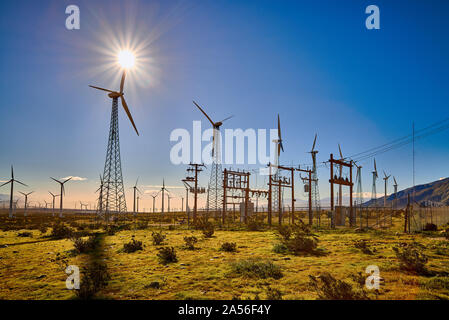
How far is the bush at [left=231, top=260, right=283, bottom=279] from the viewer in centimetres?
896

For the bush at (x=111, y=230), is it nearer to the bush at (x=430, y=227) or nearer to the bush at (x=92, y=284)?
the bush at (x=92, y=284)

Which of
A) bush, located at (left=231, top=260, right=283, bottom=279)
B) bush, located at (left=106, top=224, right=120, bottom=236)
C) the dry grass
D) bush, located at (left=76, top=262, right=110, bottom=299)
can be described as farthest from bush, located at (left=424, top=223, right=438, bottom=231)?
bush, located at (left=106, top=224, right=120, bottom=236)

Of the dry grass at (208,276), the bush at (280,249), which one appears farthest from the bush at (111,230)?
the bush at (280,249)

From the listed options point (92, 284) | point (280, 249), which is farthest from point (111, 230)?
point (92, 284)

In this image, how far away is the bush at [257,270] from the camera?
29.4ft

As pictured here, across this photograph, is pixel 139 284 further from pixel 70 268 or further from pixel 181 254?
pixel 181 254

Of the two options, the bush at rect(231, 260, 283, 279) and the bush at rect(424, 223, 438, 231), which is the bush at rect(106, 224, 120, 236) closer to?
the bush at rect(231, 260, 283, 279)

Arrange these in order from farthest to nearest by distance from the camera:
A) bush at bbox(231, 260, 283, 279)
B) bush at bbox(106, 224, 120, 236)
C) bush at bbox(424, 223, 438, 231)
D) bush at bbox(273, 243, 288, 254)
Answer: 1. bush at bbox(424, 223, 438, 231)
2. bush at bbox(106, 224, 120, 236)
3. bush at bbox(273, 243, 288, 254)
4. bush at bbox(231, 260, 283, 279)

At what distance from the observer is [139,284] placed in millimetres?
8297

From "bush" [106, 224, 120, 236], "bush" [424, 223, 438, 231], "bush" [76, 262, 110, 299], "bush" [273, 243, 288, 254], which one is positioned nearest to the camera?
"bush" [76, 262, 110, 299]

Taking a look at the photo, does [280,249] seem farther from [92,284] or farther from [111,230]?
[111,230]

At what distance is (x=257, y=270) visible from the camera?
948 cm
